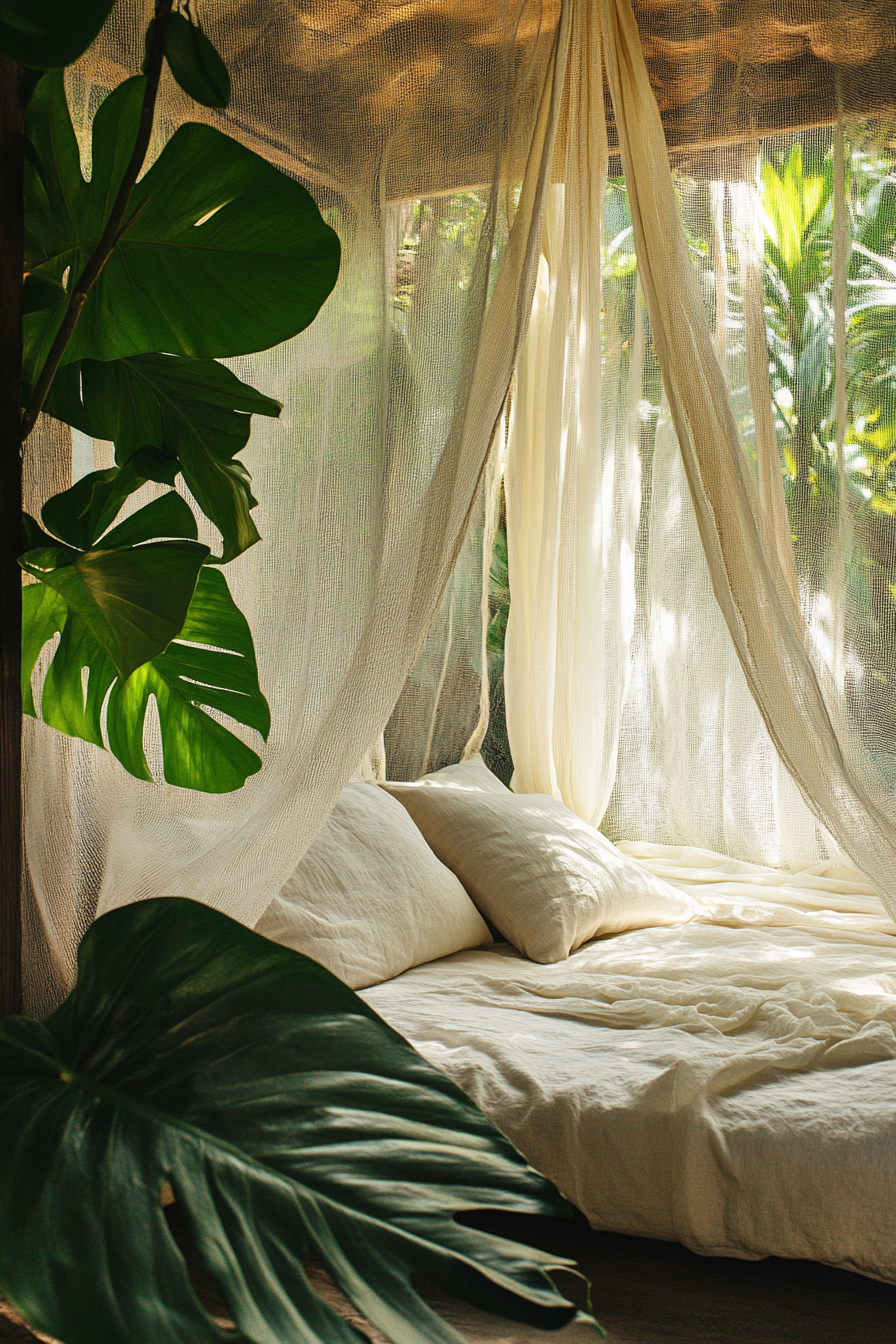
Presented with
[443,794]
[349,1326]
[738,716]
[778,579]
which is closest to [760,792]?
[738,716]

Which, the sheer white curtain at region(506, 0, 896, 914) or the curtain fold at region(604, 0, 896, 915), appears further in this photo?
the sheer white curtain at region(506, 0, 896, 914)

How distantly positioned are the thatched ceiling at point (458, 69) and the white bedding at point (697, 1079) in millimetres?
1347

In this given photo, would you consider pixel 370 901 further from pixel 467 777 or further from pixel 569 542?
pixel 569 542

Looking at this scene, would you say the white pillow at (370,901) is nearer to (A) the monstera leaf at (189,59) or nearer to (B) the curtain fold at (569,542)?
(B) the curtain fold at (569,542)

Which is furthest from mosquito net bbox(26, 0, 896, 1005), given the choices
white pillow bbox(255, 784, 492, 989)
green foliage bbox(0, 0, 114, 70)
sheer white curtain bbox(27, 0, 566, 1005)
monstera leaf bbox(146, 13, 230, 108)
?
green foliage bbox(0, 0, 114, 70)

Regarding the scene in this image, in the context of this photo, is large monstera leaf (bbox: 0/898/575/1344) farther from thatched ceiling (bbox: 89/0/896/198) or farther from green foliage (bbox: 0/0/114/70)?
thatched ceiling (bbox: 89/0/896/198)

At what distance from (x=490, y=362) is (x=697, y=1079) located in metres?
1.10

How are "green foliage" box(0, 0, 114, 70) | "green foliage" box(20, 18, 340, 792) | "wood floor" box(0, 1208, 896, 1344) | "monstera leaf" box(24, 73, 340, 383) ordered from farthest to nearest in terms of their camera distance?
1. "wood floor" box(0, 1208, 896, 1344)
2. "monstera leaf" box(24, 73, 340, 383)
3. "green foliage" box(20, 18, 340, 792)
4. "green foliage" box(0, 0, 114, 70)

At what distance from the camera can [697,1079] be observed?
57.7 inches

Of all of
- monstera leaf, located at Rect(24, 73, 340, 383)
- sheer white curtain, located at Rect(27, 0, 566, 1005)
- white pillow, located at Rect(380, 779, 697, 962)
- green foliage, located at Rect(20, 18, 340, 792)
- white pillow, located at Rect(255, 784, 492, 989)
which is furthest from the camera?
white pillow, located at Rect(380, 779, 697, 962)

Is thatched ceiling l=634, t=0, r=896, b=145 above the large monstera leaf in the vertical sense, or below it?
above

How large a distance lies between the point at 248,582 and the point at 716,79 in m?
1.20

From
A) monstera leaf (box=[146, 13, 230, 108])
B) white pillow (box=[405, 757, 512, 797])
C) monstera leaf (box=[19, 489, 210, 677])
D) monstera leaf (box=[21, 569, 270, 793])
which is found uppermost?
monstera leaf (box=[146, 13, 230, 108])

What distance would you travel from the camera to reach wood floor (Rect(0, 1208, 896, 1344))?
129 cm
